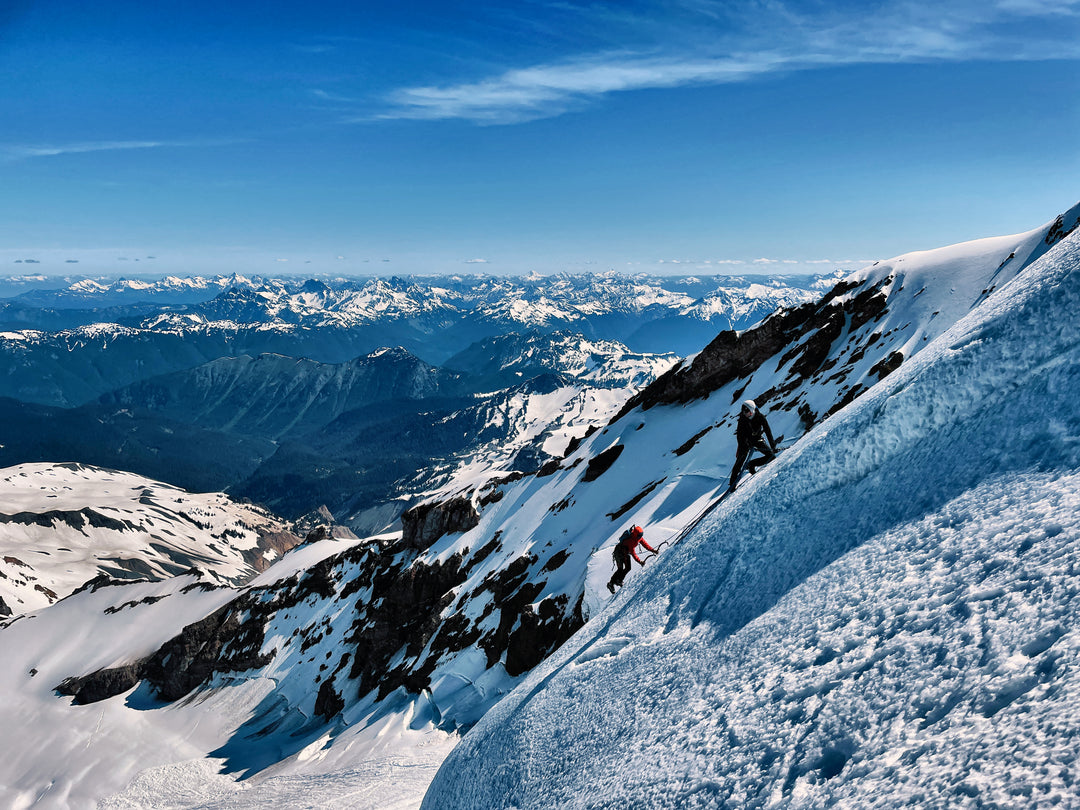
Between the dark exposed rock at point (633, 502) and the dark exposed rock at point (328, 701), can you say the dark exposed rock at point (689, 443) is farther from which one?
the dark exposed rock at point (328, 701)

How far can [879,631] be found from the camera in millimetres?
7078

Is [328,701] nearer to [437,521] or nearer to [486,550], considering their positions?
[437,521]

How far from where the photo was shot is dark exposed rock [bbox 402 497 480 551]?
74.4 metres

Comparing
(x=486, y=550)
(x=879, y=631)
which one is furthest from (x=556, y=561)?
(x=879, y=631)

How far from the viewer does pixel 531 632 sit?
1379 inches

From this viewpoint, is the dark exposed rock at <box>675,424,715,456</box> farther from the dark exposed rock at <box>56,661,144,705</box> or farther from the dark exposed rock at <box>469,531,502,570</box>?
the dark exposed rock at <box>56,661,144,705</box>

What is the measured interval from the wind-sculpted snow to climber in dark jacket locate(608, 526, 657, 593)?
621 centimetres

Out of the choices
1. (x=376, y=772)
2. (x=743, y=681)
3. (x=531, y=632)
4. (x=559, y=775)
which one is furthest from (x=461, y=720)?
(x=743, y=681)

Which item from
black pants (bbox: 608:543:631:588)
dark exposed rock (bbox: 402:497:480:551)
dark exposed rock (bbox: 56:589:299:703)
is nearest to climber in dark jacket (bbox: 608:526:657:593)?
black pants (bbox: 608:543:631:588)

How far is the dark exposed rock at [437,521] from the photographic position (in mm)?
74375

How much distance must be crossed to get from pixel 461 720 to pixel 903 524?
3703cm

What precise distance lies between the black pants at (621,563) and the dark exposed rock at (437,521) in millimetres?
53972

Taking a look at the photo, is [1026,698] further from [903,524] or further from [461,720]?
[461,720]

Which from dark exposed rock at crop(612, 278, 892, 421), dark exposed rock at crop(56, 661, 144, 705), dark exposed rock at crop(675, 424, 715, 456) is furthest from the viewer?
dark exposed rock at crop(56, 661, 144, 705)
